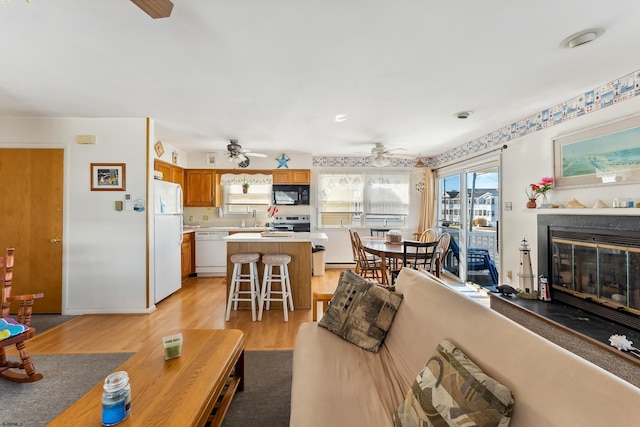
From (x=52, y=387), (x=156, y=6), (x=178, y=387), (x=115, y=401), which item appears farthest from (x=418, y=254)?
(x=52, y=387)

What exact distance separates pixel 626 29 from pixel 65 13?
3376mm

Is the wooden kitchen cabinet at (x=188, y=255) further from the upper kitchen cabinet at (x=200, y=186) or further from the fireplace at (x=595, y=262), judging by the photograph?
the fireplace at (x=595, y=262)

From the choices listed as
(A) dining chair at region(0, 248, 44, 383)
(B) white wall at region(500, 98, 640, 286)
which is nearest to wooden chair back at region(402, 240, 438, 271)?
(B) white wall at region(500, 98, 640, 286)

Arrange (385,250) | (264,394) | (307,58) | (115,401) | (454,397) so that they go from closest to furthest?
(454,397) → (115,401) → (264,394) → (307,58) → (385,250)

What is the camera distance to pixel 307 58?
2.12 m

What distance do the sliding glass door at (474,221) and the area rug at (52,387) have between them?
4.72 metres

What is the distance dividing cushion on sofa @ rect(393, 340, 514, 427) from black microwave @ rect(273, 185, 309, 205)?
487cm

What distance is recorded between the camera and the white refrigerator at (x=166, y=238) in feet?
12.3

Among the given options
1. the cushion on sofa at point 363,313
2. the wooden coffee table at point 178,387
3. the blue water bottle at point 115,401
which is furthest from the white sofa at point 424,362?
the blue water bottle at point 115,401

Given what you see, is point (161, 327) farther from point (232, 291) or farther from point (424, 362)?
point (424, 362)

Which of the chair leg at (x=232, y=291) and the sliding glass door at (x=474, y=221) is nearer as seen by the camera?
the chair leg at (x=232, y=291)

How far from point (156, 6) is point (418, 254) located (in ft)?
11.0

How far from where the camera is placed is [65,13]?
5.36 ft

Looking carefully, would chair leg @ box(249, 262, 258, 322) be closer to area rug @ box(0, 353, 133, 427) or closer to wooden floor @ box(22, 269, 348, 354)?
wooden floor @ box(22, 269, 348, 354)
